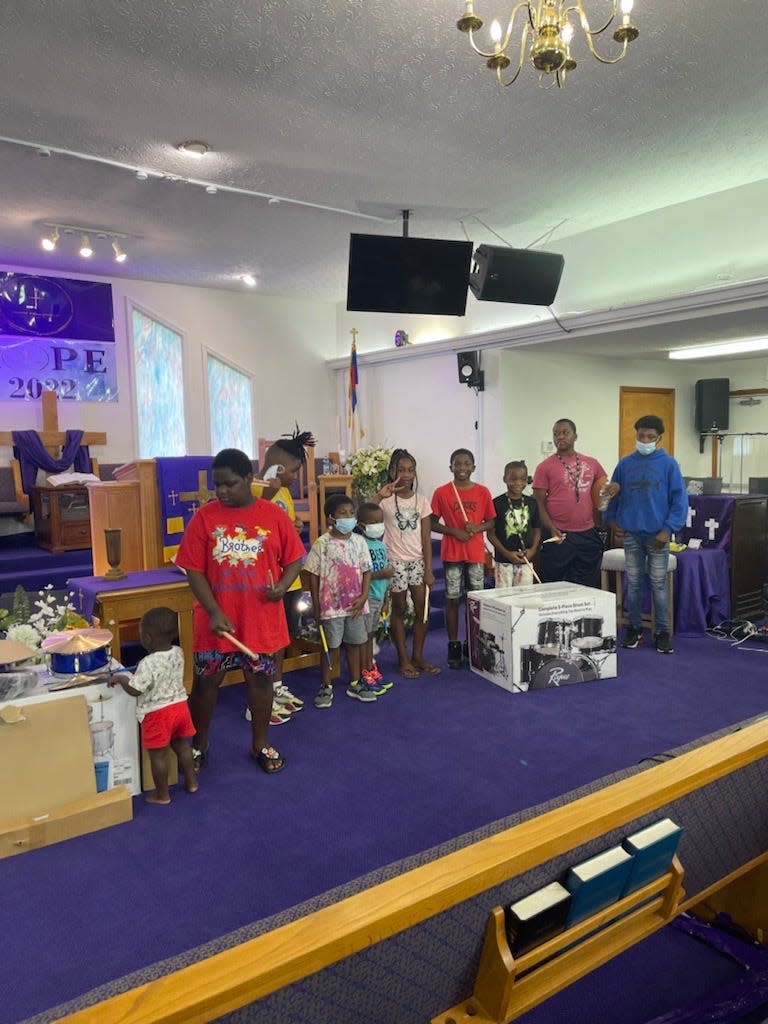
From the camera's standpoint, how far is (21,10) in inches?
122

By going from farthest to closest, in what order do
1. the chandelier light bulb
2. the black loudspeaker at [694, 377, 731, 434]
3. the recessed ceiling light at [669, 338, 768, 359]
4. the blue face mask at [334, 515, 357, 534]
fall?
1. the black loudspeaker at [694, 377, 731, 434]
2. the recessed ceiling light at [669, 338, 768, 359]
3. the chandelier light bulb
4. the blue face mask at [334, 515, 357, 534]

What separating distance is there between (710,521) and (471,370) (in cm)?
282

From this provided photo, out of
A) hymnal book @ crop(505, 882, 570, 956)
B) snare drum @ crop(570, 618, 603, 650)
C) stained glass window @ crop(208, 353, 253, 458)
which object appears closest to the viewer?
hymnal book @ crop(505, 882, 570, 956)

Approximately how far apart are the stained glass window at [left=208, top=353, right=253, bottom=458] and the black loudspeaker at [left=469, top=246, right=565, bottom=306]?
4.16 m

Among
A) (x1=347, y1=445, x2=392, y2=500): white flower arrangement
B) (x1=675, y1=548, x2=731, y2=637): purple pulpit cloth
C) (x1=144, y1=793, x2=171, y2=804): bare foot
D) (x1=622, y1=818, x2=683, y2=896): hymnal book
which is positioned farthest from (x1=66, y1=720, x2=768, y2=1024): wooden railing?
(x1=347, y1=445, x2=392, y2=500): white flower arrangement

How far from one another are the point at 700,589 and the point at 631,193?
10.4ft

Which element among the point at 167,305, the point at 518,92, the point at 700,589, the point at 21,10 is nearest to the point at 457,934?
the point at 21,10

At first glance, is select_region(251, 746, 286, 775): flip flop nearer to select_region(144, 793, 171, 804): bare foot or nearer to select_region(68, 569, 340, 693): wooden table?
select_region(144, 793, 171, 804): bare foot

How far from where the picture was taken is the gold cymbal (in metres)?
2.91

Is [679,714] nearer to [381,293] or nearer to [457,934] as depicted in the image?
[457,934]

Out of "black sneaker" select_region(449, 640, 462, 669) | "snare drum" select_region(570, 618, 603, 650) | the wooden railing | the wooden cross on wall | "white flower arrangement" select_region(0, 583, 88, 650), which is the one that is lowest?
"black sneaker" select_region(449, 640, 462, 669)

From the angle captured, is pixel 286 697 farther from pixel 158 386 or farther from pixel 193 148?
pixel 158 386

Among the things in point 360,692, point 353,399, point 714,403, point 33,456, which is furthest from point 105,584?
point 714,403

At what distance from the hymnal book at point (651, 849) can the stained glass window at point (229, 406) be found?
7.90m
